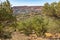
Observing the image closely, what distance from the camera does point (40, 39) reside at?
859 inches

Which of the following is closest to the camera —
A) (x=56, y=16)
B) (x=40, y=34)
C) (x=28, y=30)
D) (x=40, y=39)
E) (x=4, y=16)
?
(x=4, y=16)

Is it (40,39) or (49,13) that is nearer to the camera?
(40,39)

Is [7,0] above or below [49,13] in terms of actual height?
above

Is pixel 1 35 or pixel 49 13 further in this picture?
pixel 49 13

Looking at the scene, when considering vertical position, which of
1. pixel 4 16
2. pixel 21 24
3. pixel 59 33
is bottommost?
pixel 59 33

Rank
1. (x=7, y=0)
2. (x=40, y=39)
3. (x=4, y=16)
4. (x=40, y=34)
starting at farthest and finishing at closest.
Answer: (x=7, y=0) → (x=40, y=34) → (x=40, y=39) → (x=4, y=16)

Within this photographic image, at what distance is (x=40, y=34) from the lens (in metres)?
23.8

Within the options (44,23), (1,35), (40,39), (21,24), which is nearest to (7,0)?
(21,24)

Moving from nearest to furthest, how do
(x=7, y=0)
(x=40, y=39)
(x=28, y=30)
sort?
(x=40, y=39)
(x=28, y=30)
(x=7, y=0)

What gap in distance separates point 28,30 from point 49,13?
32.3 ft

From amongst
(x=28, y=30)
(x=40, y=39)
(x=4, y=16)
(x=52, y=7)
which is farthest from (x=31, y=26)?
(x=52, y=7)

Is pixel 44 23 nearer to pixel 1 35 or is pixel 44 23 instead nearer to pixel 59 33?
pixel 59 33

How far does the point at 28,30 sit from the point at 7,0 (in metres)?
6.75

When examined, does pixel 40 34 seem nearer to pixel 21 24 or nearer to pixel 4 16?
pixel 21 24
